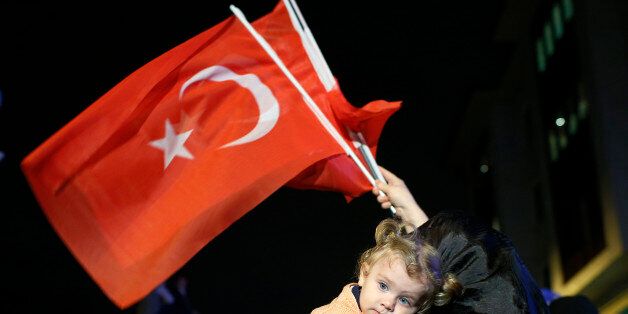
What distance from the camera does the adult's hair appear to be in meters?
4.16

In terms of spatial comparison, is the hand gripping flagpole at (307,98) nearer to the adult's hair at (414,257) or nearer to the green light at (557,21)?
the adult's hair at (414,257)

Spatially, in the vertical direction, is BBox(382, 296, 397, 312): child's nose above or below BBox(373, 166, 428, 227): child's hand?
above

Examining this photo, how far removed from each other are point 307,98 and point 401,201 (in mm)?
1098

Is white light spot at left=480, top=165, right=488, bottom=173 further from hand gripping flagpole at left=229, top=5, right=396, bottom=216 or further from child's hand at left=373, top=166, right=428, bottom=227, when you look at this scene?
child's hand at left=373, top=166, right=428, bottom=227

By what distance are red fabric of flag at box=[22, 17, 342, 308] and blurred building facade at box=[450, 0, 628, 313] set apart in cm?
1868

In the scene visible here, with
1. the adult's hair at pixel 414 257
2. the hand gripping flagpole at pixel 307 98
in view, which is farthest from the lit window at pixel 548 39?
the adult's hair at pixel 414 257

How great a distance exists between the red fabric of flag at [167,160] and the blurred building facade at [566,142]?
18.7m

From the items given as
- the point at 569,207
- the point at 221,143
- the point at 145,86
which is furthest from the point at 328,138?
the point at 569,207

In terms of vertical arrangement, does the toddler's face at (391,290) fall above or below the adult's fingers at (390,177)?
above

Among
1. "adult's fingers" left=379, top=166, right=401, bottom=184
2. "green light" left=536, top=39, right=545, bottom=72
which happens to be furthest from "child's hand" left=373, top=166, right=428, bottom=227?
"green light" left=536, top=39, right=545, bottom=72

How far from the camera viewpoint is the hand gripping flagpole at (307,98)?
572cm

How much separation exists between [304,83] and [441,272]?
231 cm

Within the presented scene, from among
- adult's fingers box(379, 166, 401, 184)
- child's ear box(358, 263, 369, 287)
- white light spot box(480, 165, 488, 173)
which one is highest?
child's ear box(358, 263, 369, 287)

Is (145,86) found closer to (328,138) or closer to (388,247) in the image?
(328,138)
